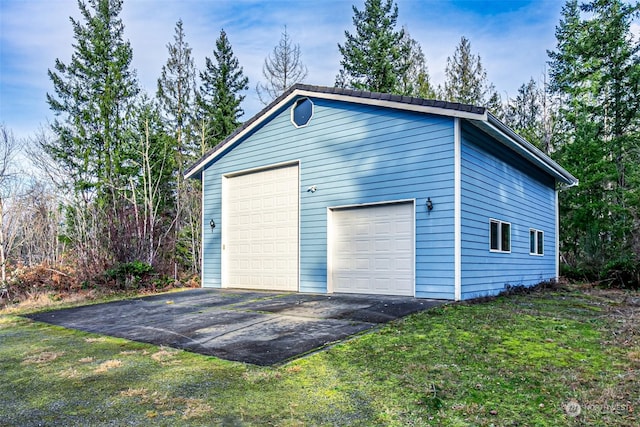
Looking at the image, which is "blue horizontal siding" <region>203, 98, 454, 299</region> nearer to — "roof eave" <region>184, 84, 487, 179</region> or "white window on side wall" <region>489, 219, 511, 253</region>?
"roof eave" <region>184, 84, 487, 179</region>

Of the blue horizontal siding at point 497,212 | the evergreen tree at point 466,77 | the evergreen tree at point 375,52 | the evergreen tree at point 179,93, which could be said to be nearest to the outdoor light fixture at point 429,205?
the blue horizontal siding at point 497,212

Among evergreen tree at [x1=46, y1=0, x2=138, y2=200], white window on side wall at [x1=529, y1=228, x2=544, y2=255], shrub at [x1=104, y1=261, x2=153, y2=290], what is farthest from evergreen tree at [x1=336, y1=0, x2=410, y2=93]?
shrub at [x1=104, y1=261, x2=153, y2=290]

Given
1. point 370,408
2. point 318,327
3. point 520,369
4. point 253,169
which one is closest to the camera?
point 370,408

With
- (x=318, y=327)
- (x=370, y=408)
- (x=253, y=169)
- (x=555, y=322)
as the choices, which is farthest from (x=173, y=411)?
(x=253, y=169)

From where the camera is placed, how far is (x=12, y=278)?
36.8 feet

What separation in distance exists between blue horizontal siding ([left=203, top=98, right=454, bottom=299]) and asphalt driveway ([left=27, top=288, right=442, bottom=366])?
0.89m

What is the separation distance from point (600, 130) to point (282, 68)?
14.8 metres

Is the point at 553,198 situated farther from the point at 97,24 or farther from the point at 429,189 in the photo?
the point at 97,24

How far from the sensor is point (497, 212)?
9.40 metres

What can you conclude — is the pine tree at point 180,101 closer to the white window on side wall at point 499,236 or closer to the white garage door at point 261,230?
the white garage door at point 261,230

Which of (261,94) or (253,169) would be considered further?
(261,94)

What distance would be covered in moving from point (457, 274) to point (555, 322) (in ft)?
6.28

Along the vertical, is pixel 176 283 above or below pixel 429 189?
below

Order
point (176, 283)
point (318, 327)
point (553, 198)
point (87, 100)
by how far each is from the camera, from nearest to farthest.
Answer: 1. point (318, 327)
2. point (176, 283)
3. point (553, 198)
4. point (87, 100)
